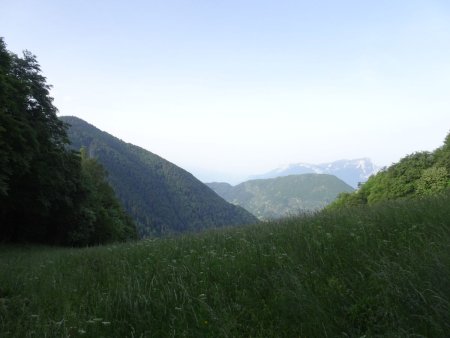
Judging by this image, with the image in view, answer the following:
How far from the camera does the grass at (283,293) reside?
2920 mm

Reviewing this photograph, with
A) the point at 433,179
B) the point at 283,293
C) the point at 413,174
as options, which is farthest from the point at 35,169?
the point at 413,174

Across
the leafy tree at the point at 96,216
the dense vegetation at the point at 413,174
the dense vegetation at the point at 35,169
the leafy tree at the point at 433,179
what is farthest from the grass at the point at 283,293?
the dense vegetation at the point at 413,174

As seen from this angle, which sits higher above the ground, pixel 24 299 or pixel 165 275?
pixel 165 275

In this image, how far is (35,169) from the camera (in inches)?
1136

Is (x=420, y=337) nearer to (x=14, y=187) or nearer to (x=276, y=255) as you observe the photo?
(x=276, y=255)

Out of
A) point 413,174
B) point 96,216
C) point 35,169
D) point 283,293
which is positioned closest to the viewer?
point 283,293

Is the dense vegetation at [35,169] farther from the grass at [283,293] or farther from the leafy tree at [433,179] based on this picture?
the leafy tree at [433,179]

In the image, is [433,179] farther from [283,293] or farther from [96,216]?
[283,293]

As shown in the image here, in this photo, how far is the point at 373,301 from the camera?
313 cm

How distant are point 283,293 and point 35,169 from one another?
1168 inches

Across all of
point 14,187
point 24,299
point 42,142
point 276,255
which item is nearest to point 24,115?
point 42,142

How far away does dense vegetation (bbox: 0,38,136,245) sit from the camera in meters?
24.1

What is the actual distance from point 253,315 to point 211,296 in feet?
2.14

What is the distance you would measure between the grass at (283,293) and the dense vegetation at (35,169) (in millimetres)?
19050
